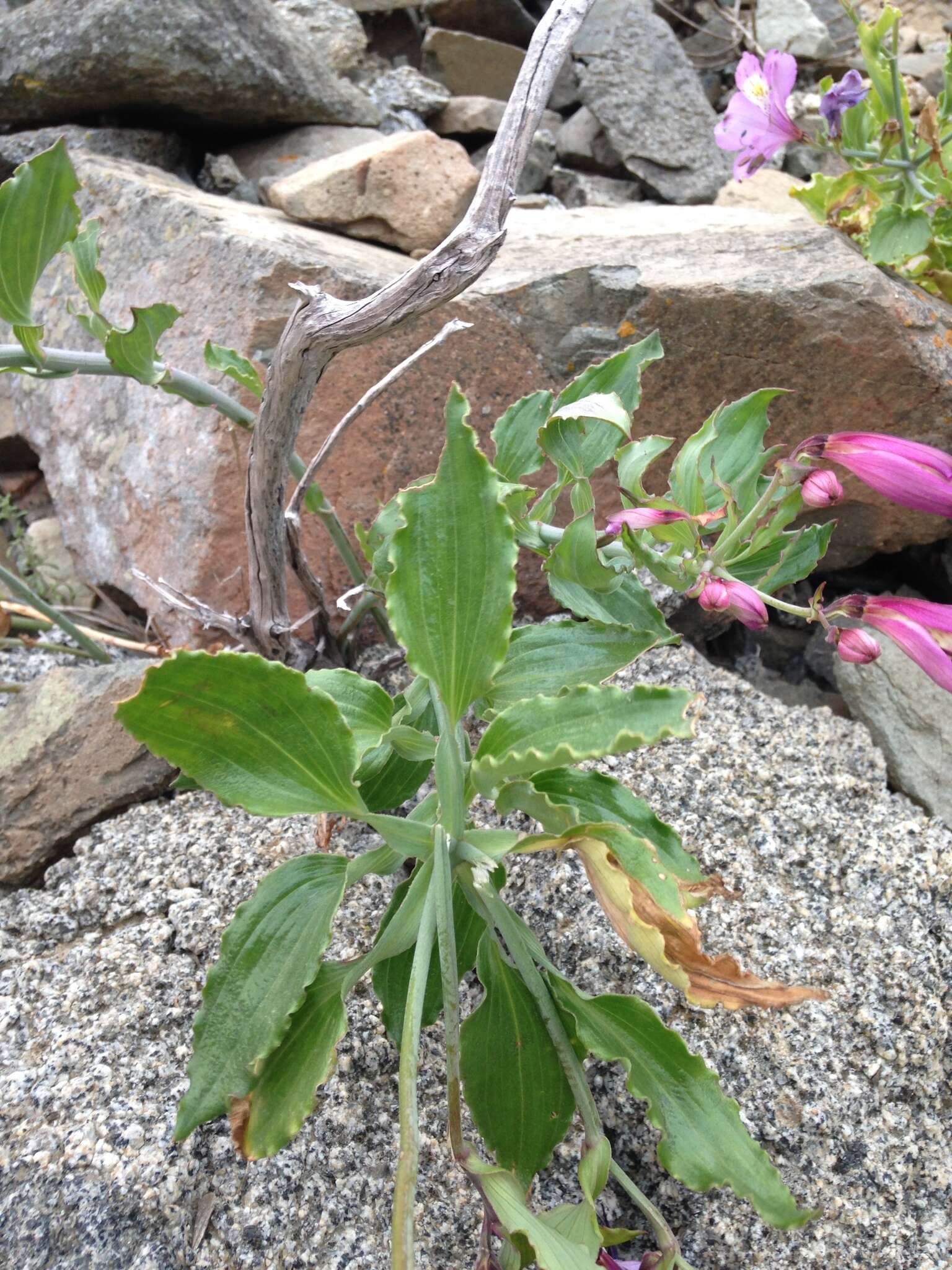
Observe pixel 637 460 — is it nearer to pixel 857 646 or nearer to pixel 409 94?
pixel 857 646

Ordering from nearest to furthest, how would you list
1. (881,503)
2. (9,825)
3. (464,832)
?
1. (464,832)
2. (9,825)
3. (881,503)

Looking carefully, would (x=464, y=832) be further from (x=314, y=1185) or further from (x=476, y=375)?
(x=476, y=375)

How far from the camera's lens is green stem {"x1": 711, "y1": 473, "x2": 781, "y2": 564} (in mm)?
868

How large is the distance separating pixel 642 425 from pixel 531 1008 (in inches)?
42.7

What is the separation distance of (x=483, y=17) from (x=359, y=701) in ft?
10.9

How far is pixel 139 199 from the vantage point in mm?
1849

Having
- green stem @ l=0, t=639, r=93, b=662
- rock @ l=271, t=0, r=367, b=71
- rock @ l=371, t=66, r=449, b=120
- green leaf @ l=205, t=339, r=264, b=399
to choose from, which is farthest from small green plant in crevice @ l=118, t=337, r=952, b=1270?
rock @ l=271, t=0, r=367, b=71

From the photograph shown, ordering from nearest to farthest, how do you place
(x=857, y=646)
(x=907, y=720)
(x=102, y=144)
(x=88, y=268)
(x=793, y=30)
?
(x=857, y=646) < (x=88, y=268) < (x=907, y=720) < (x=102, y=144) < (x=793, y=30)

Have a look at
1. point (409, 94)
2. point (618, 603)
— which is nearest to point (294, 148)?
point (409, 94)

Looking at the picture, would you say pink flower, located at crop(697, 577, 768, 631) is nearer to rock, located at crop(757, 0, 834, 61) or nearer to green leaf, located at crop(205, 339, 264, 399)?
green leaf, located at crop(205, 339, 264, 399)

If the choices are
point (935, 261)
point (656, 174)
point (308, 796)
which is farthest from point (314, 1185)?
point (656, 174)

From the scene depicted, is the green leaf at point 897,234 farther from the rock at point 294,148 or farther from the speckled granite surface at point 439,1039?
the rock at point 294,148

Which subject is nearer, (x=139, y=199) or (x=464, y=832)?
(x=464, y=832)

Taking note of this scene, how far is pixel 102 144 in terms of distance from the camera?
2.22m
